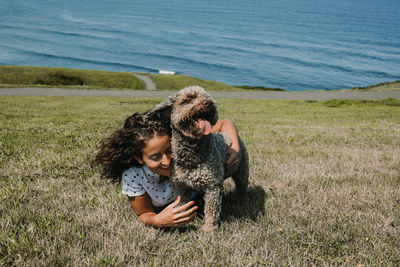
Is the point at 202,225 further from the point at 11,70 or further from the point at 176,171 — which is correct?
the point at 11,70

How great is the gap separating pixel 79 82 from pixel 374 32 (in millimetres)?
161879

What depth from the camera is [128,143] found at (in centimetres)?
307

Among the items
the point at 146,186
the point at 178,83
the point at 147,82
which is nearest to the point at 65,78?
the point at 147,82

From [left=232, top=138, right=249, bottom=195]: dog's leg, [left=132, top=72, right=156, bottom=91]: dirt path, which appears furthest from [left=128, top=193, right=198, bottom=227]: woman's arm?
[left=132, top=72, right=156, bottom=91]: dirt path

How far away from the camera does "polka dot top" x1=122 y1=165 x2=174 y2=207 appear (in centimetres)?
310

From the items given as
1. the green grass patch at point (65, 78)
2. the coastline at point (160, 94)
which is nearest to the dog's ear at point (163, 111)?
the coastline at point (160, 94)

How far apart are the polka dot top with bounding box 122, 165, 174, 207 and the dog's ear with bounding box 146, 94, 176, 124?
0.75 m

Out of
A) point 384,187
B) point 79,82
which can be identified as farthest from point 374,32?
point 384,187

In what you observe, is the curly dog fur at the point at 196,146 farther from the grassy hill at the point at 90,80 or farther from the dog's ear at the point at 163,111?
the grassy hill at the point at 90,80

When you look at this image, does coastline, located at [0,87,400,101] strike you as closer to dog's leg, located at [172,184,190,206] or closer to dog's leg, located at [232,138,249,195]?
dog's leg, located at [232,138,249,195]

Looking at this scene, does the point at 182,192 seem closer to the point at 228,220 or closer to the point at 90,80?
the point at 228,220

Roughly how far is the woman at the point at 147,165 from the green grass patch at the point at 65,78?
47747 mm

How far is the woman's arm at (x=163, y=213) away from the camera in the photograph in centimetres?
281

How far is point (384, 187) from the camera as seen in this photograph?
4102mm
